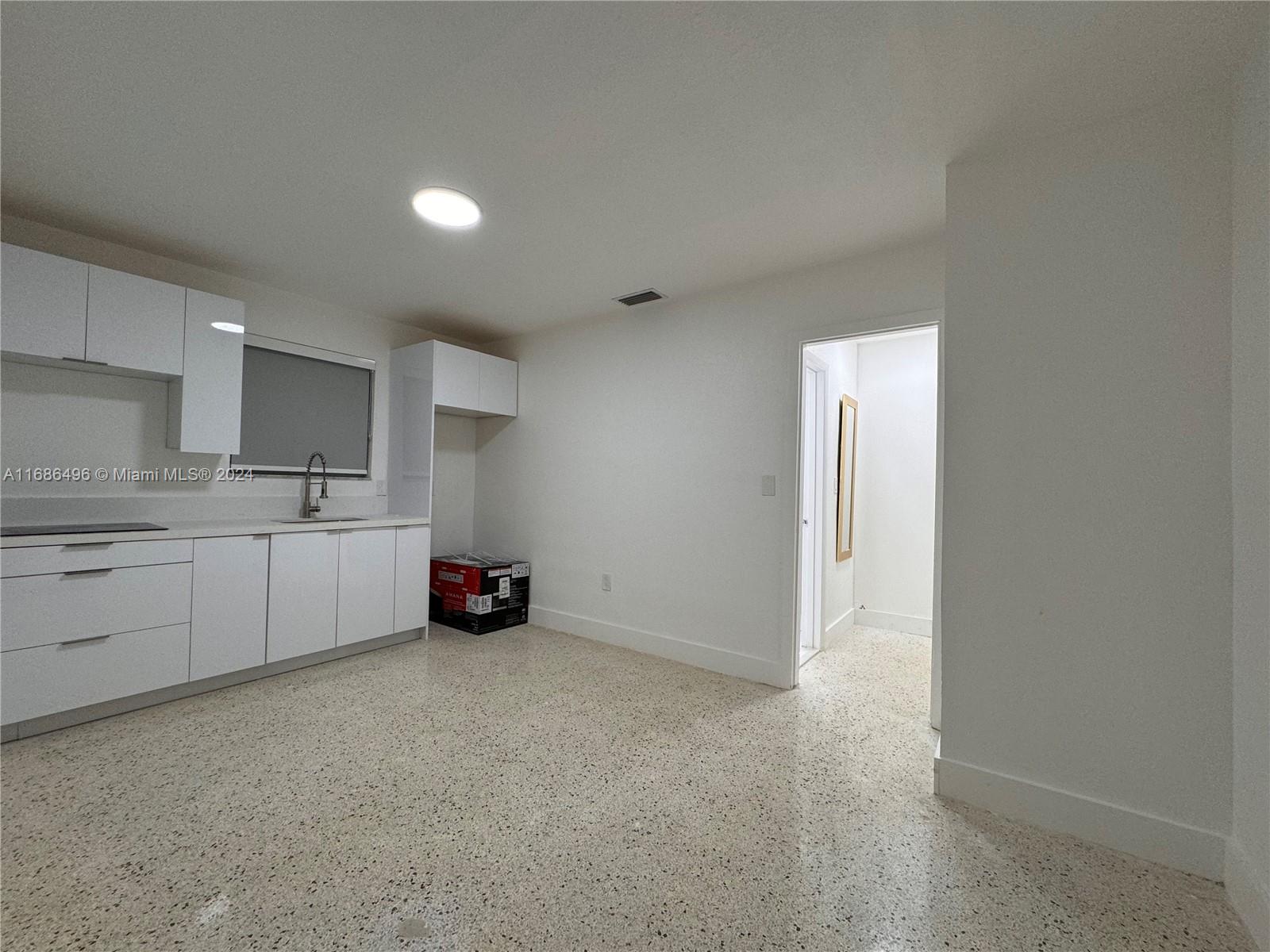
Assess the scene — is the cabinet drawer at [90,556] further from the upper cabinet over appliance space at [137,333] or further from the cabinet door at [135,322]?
the cabinet door at [135,322]

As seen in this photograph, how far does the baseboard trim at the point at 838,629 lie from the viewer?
3904 mm

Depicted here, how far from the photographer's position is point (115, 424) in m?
2.86

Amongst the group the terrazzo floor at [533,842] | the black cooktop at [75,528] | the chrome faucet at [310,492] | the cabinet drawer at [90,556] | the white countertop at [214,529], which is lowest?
the terrazzo floor at [533,842]

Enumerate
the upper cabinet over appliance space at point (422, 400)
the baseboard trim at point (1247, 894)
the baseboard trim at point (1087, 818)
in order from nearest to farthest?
the baseboard trim at point (1247, 894) < the baseboard trim at point (1087, 818) < the upper cabinet over appliance space at point (422, 400)

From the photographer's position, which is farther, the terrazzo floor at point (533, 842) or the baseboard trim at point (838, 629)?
the baseboard trim at point (838, 629)

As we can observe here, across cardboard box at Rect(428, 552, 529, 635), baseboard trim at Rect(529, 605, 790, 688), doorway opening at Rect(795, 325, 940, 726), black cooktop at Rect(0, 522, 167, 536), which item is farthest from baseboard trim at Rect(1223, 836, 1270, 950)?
black cooktop at Rect(0, 522, 167, 536)

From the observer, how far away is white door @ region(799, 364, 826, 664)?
376 cm

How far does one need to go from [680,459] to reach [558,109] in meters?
2.16

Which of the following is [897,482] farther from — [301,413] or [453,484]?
[301,413]

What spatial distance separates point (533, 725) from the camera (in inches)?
97.7

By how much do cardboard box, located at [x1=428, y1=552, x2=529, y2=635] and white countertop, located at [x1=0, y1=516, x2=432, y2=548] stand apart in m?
0.55

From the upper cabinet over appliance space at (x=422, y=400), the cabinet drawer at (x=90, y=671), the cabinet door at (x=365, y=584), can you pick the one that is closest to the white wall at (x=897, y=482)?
the upper cabinet over appliance space at (x=422, y=400)

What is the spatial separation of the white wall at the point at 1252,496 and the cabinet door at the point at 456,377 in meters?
4.01

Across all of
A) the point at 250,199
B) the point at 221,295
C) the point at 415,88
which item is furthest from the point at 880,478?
the point at 221,295
